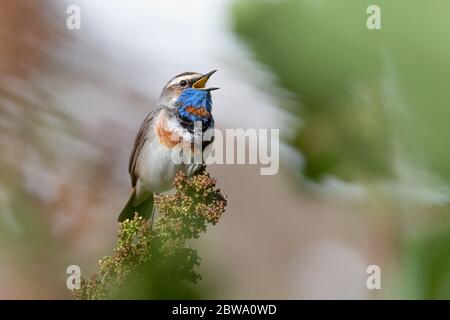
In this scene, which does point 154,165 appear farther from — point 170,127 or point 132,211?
point 132,211

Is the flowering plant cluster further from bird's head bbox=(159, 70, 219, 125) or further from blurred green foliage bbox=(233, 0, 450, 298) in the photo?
bird's head bbox=(159, 70, 219, 125)

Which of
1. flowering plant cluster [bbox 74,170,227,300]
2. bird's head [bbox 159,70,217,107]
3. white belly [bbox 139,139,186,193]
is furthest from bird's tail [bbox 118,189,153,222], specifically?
bird's head [bbox 159,70,217,107]

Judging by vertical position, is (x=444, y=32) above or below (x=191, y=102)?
below

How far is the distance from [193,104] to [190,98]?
→ 32 mm

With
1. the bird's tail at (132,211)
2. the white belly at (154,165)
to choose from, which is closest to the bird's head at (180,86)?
the white belly at (154,165)

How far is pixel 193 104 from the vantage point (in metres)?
1.61

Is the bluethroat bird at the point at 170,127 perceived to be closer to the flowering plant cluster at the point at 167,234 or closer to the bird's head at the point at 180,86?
the bird's head at the point at 180,86

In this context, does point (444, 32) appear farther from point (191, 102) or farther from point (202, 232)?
→ point (191, 102)

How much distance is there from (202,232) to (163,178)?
68 cm

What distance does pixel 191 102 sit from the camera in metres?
1.63

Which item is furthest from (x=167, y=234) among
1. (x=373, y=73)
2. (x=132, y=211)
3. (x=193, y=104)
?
(x=193, y=104)

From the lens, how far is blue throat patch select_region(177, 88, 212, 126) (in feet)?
4.66

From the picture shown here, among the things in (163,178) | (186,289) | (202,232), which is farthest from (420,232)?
(163,178)

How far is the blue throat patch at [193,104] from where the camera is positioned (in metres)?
1.42
